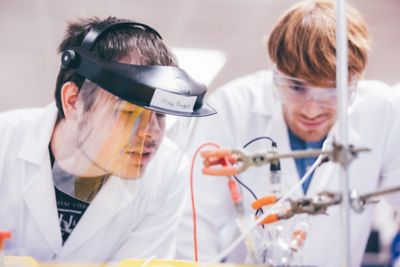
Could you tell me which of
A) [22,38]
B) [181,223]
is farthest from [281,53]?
[22,38]

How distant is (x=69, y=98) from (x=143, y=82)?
0.92 feet

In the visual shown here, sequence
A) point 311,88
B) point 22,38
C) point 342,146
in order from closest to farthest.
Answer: point 342,146 → point 311,88 → point 22,38


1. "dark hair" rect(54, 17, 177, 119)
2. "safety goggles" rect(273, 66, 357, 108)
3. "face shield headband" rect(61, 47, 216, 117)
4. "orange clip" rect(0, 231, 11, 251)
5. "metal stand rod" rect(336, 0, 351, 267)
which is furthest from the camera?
"safety goggles" rect(273, 66, 357, 108)

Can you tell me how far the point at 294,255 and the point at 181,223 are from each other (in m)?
0.82

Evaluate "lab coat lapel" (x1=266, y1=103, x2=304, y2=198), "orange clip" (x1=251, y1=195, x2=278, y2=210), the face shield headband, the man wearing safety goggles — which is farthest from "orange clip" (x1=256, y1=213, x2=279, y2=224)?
"lab coat lapel" (x1=266, y1=103, x2=304, y2=198)

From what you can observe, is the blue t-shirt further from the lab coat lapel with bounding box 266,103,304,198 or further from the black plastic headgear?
the black plastic headgear

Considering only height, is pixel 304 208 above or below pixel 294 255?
above

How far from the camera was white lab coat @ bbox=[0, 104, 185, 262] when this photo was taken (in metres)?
1.33

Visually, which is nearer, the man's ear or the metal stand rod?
the metal stand rod

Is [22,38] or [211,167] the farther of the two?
[22,38]

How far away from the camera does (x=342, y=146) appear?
876mm

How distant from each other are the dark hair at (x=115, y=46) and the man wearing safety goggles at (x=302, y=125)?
351 mm

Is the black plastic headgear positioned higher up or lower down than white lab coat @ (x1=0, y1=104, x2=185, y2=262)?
higher up

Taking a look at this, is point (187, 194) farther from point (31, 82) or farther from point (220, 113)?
point (31, 82)
